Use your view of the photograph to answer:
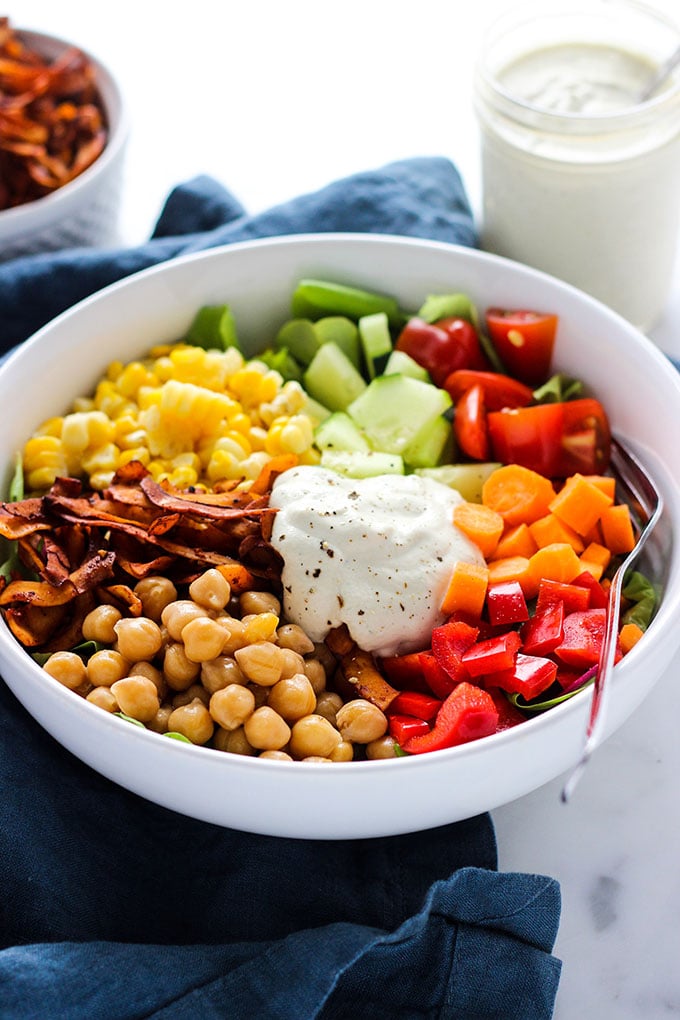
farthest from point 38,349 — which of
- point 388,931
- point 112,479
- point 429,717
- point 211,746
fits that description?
point 388,931

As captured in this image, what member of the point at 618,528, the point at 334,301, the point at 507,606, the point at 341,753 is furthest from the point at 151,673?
the point at 334,301

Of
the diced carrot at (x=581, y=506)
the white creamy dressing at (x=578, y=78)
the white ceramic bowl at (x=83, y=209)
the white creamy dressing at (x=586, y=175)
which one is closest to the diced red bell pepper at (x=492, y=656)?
the diced carrot at (x=581, y=506)

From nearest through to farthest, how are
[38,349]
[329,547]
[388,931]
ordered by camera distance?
[388,931] → [329,547] → [38,349]

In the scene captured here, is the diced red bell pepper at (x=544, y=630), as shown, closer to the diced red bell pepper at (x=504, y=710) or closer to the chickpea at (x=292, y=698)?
the diced red bell pepper at (x=504, y=710)

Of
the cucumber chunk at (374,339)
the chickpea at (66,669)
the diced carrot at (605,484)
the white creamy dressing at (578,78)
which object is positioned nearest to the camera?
the chickpea at (66,669)

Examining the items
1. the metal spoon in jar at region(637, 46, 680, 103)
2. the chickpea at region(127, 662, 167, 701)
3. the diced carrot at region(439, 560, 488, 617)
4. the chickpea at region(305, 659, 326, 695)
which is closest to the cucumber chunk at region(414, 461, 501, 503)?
the diced carrot at region(439, 560, 488, 617)

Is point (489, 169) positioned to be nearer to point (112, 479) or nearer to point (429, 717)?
point (112, 479)
